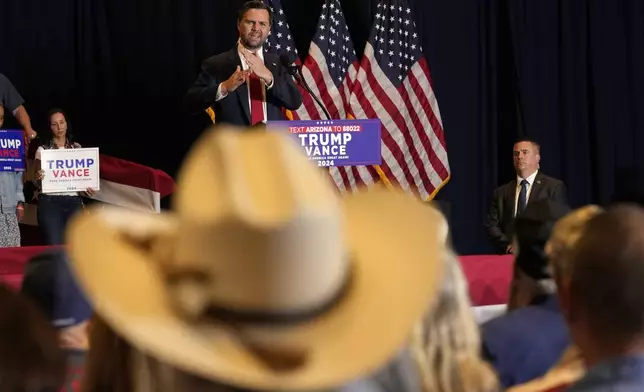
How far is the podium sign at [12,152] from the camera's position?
4.67 meters

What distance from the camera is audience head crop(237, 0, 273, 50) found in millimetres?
4629

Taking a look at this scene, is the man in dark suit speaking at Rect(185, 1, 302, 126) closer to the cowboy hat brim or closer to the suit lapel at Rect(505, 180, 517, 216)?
the suit lapel at Rect(505, 180, 517, 216)

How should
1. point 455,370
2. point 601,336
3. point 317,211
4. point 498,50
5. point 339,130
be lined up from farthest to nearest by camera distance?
point 498,50, point 339,130, point 455,370, point 601,336, point 317,211

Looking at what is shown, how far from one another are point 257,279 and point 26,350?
346mm

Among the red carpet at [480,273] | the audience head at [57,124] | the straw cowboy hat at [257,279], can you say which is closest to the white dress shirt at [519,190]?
the red carpet at [480,273]

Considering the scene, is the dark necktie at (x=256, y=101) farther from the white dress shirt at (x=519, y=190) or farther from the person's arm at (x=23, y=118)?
the white dress shirt at (x=519, y=190)

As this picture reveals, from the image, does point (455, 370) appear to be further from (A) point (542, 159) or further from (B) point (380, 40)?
(A) point (542, 159)

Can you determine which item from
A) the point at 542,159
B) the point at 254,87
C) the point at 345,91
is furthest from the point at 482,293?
the point at 542,159

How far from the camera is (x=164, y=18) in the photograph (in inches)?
249

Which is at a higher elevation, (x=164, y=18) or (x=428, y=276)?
(x=164, y=18)

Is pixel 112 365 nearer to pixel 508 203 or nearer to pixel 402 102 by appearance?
pixel 508 203

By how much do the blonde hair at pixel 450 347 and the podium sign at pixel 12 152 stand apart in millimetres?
3731

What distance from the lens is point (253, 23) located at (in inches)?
183

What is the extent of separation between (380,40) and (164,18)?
154 cm
